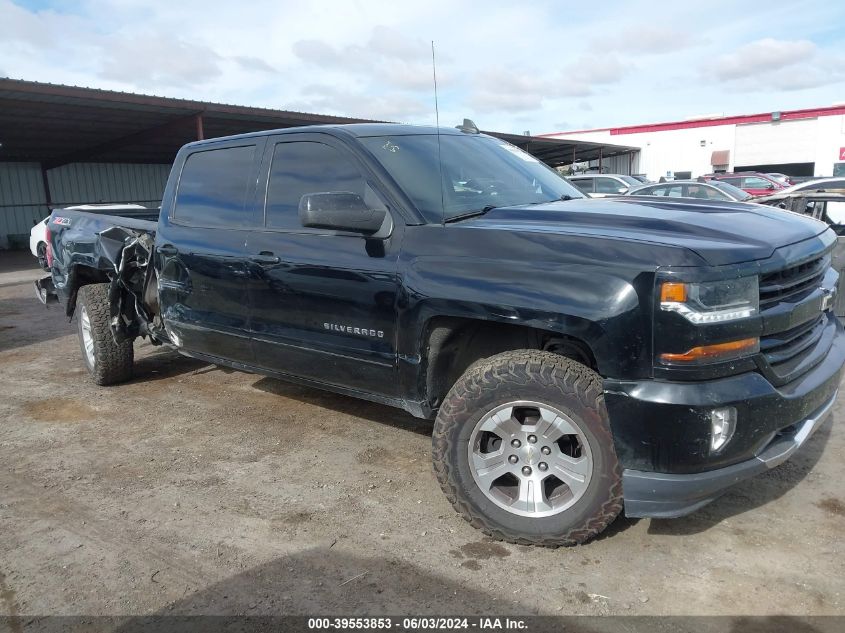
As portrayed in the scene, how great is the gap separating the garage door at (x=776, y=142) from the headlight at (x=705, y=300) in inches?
1869

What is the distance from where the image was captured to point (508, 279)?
2803mm

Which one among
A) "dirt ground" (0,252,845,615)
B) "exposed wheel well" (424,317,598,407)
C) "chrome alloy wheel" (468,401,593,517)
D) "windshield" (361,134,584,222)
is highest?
"windshield" (361,134,584,222)

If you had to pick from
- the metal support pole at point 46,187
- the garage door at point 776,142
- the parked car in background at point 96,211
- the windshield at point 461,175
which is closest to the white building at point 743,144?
the garage door at point 776,142

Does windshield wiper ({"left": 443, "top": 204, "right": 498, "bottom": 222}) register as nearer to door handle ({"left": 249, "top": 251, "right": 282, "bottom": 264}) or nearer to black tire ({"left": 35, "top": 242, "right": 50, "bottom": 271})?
door handle ({"left": 249, "top": 251, "right": 282, "bottom": 264})

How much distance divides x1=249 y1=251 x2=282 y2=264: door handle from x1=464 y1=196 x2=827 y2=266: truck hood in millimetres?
1203

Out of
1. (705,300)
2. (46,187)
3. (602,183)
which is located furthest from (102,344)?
(46,187)

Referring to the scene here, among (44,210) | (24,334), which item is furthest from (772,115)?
(24,334)

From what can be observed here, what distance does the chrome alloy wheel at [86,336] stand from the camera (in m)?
5.57

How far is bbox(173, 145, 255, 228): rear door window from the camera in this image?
4.10m

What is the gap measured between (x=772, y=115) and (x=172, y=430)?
1890 inches

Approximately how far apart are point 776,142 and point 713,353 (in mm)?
48402

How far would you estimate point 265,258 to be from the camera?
150 inches

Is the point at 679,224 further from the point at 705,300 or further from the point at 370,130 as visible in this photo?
the point at 370,130

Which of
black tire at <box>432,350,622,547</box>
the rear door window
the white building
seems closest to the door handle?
the rear door window
